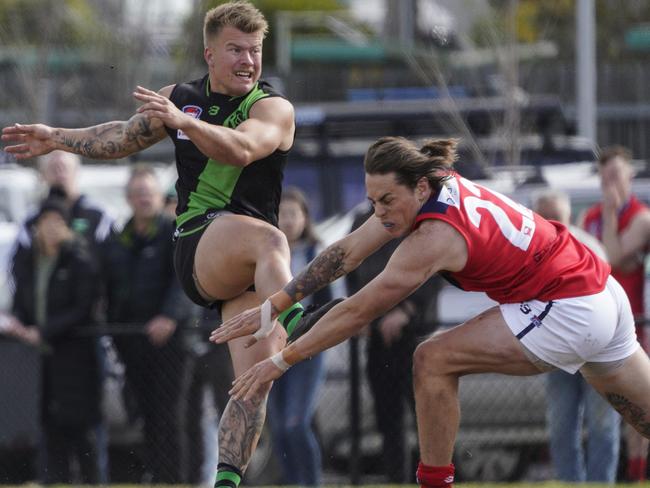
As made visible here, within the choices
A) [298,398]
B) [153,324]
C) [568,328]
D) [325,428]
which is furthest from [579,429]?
[568,328]

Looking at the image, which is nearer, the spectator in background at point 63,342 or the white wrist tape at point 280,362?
the white wrist tape at point 280,362

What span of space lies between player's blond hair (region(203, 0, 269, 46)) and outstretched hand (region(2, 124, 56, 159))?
0.91m

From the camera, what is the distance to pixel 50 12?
787 inches

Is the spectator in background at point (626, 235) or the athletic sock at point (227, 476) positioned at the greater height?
the spectator in background at point (626, 235)

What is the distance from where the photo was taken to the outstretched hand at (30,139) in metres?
6.61

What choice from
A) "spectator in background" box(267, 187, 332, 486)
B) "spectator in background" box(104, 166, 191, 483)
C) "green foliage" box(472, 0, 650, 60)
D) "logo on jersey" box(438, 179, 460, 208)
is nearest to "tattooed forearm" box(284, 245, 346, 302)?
"logo on jersey" box(438, 179, 460, 208)

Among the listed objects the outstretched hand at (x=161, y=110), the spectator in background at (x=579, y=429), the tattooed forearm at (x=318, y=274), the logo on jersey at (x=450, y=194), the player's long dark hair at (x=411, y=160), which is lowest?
the spectator in background at (x=579, y=429)

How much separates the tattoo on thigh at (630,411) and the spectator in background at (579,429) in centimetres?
265

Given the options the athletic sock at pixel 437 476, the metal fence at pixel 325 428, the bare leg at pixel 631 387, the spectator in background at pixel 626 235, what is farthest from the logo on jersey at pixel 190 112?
the spectator in background at pixel 626 235

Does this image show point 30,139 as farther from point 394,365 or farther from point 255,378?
point 394,365

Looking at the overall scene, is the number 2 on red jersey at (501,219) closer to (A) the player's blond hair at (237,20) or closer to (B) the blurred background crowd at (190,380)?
(A) the player's blond hair at (237,20)

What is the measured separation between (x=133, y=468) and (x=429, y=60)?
9241mm

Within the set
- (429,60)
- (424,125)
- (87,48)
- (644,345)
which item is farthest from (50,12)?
(644,345)

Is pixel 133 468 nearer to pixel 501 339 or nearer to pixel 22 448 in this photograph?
pixel 22 448
